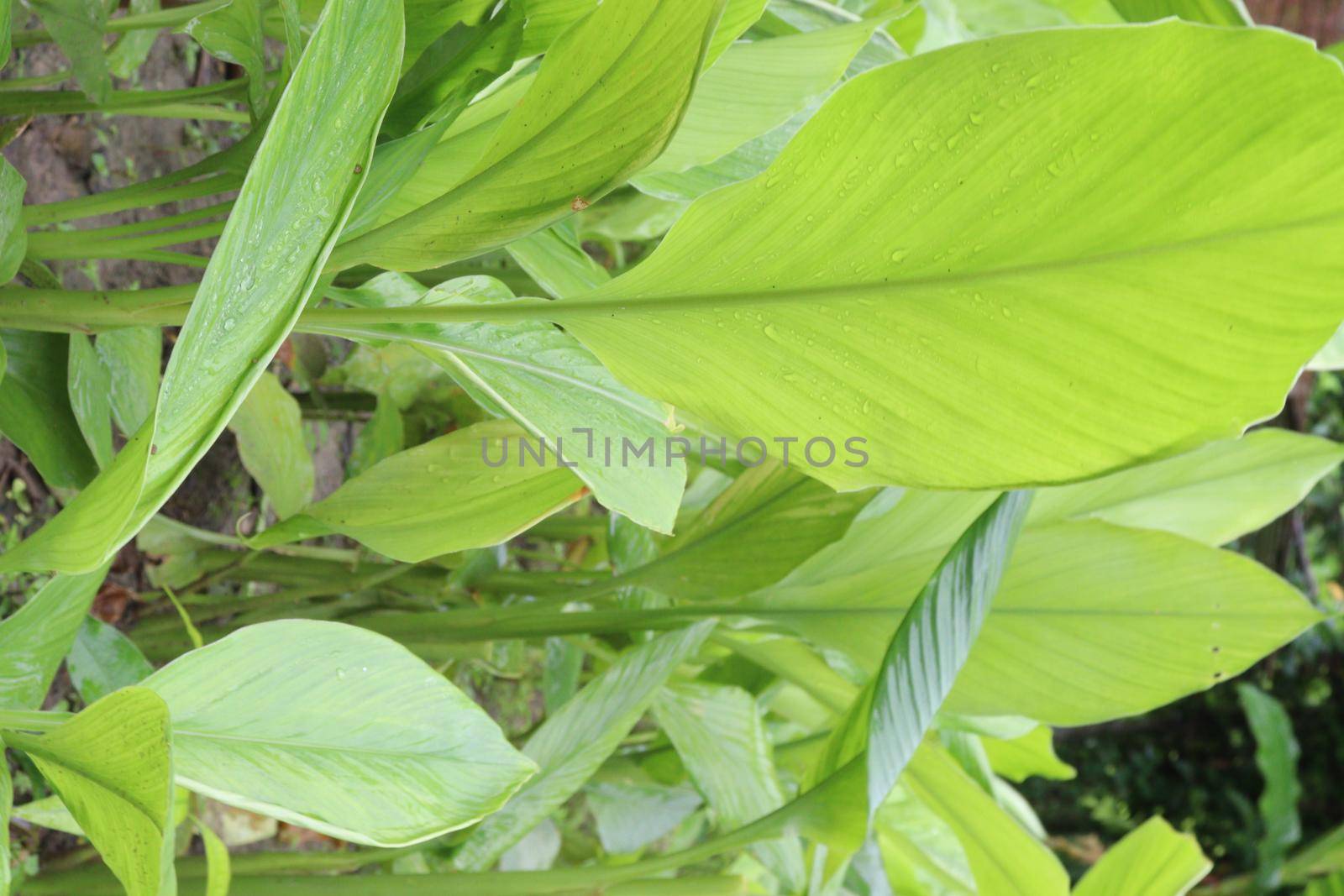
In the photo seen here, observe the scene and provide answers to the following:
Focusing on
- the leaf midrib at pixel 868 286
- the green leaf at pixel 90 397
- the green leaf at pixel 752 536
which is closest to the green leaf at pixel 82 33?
the green leaf at pixel 90 397

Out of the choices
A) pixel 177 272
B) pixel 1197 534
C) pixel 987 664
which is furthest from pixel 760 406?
pixel 177 272

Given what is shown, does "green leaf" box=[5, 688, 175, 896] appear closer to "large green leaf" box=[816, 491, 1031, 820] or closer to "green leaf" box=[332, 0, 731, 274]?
"green leaf" box=[332, 0, 731, 274]

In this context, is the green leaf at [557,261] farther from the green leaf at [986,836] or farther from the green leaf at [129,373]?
the green leaf at [986,836]

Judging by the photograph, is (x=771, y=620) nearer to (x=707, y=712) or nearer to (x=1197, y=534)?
(x=707, y=712)

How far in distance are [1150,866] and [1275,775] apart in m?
1.86

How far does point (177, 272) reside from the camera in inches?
30.8

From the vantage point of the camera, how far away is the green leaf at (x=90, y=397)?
1.50 ft

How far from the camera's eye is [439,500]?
19.3 inches

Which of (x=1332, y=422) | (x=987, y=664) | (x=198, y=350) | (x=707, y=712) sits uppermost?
(x=198, y=350)

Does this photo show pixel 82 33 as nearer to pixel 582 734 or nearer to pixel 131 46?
pixel 131 46

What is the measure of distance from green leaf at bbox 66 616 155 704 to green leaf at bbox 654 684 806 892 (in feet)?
0.99

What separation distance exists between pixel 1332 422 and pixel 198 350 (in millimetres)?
3212

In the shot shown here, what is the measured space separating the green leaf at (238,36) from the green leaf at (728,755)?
43cm

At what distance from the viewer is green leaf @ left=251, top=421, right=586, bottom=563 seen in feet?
1.54
